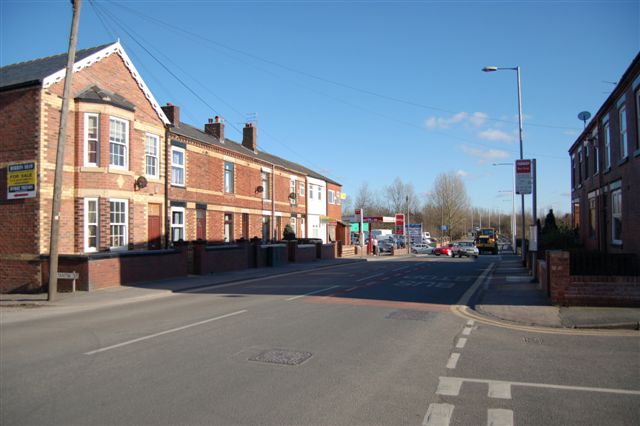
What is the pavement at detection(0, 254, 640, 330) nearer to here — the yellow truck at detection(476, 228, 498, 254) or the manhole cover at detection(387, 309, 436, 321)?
the manhole cover at detection(387, 309, 436, 321)

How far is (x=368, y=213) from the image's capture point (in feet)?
365

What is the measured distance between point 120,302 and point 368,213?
97.4m

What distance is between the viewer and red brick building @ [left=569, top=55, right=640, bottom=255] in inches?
618

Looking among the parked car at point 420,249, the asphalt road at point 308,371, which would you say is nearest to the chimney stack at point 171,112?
the asphalt road at point 308,371

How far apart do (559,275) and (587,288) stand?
689mm

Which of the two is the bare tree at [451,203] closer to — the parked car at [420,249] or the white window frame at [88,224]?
the parked car at [420,249]

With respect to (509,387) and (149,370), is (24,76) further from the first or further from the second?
(509,387)

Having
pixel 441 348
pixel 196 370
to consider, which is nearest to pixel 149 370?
pixel 196 370

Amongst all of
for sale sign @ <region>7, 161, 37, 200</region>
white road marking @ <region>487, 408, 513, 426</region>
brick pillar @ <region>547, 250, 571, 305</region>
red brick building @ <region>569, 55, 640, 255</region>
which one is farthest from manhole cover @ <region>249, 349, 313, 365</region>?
for sale sign @ <region>7, 161, 37, 200</region>

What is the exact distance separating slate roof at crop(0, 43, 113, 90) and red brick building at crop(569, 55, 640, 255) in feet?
66.8

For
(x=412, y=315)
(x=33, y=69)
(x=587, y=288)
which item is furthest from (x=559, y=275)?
(x=33, y=69)

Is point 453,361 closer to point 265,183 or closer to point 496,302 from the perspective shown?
point 496,302

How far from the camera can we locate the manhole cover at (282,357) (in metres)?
7.43

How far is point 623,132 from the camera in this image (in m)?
17.6
